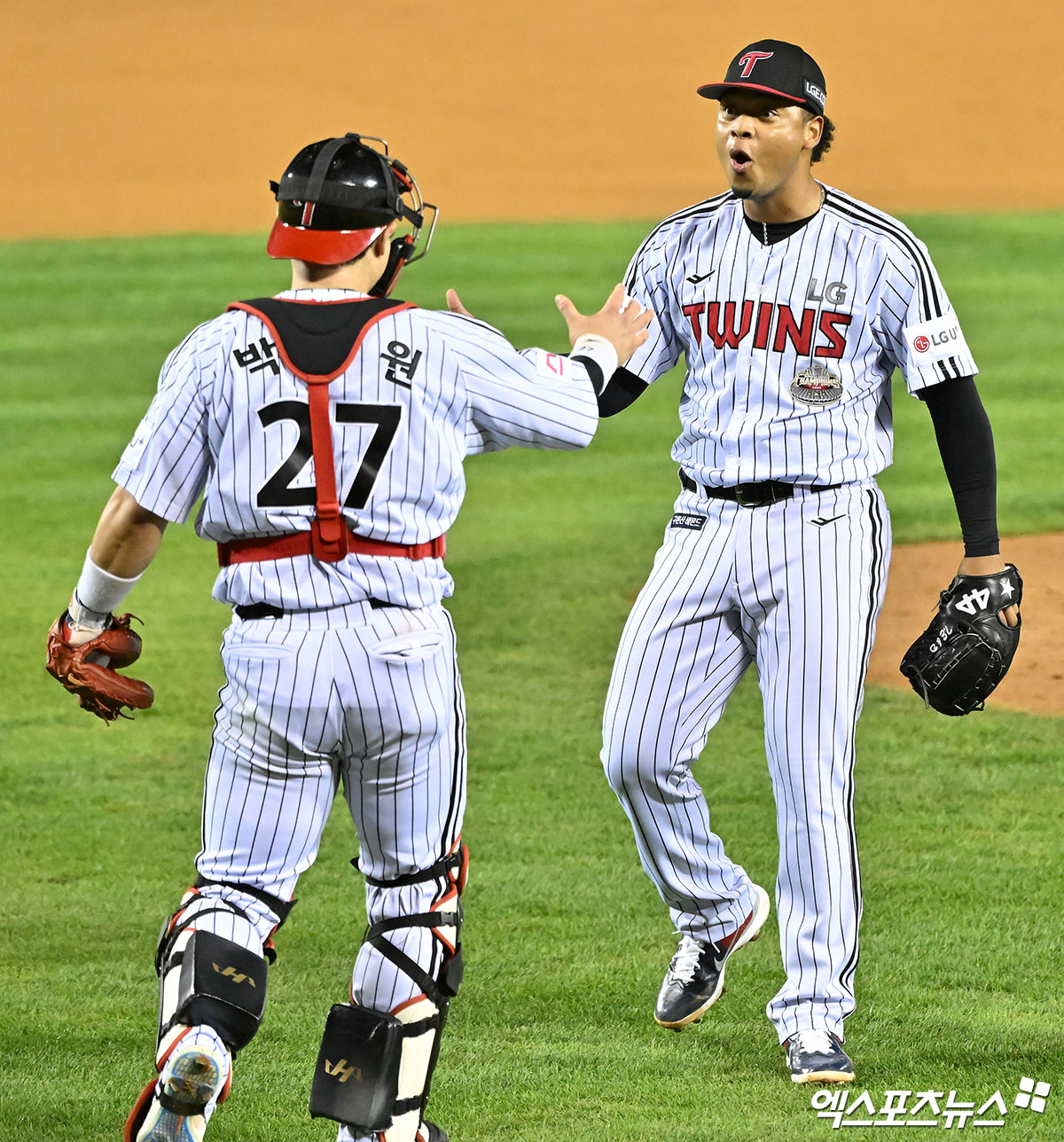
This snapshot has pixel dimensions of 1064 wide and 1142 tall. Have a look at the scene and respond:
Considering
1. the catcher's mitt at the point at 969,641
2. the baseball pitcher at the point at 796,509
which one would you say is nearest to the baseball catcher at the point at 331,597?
the baseball pitcher at the point at 796,509

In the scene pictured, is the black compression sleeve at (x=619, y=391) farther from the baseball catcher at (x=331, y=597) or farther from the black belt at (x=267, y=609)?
the black belt at (x=267, y=609)

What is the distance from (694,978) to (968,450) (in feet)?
4.89

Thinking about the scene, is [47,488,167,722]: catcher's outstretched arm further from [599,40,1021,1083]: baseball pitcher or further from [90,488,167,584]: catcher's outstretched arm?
[599,40,1021,1083]: baseball pitcher

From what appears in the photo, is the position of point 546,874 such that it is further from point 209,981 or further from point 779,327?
point 209,981

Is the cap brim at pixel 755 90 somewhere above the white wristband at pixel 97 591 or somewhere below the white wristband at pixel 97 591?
above

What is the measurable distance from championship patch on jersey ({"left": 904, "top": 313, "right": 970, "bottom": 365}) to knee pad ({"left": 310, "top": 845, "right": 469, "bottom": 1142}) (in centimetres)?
161

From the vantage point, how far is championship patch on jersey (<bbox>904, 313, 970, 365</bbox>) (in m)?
4.16

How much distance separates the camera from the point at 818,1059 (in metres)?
4.17

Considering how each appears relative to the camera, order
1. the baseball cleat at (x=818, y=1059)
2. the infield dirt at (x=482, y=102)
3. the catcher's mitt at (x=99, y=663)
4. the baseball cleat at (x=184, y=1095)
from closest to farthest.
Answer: the baseball cleat at (x=184, y=1095), the catcher's mitt at (x=99, y=663), the baseball cleat at (x=818, y=1059), the infield dirt at (x=482, y=102)

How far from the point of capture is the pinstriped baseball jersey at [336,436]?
10.9ft

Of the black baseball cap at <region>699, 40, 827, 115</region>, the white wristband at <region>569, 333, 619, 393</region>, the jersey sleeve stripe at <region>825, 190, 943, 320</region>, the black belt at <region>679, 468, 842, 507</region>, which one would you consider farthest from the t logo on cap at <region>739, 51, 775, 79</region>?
the black belt at <region>679, 468, 842, 507</region>

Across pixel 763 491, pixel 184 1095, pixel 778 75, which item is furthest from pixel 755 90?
pixel 184 1095

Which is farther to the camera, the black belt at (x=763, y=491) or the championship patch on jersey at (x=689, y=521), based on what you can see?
the championship patch on jersey at (x=689, y=521)

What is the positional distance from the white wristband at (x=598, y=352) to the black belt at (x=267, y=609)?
2.28 feet
